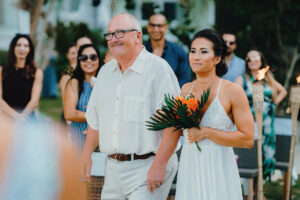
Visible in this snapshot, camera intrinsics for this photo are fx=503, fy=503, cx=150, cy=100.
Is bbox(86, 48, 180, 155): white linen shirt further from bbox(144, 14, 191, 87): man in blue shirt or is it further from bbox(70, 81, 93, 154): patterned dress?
bbox(144, 14, 191, 87): man in blue shirt

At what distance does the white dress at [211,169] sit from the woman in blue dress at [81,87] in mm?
2293

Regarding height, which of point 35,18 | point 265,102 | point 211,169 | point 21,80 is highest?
point 35,18

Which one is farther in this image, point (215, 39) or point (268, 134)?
point (268, 134)

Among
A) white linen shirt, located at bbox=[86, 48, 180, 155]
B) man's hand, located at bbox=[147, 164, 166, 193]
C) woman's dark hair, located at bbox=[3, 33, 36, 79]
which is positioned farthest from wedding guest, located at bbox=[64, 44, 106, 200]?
man's hand, located at bbox=[147, 164, 166, 193]

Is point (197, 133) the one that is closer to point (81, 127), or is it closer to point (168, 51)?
point (81, 127)

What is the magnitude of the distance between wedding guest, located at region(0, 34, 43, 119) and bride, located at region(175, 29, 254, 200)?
351 centimetres

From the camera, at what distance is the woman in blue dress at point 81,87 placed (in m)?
5.31

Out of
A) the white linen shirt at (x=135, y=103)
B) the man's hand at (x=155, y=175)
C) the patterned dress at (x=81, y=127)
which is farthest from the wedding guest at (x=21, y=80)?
the man's hand at (x=155, y=175)

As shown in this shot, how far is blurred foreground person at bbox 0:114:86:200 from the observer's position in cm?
100

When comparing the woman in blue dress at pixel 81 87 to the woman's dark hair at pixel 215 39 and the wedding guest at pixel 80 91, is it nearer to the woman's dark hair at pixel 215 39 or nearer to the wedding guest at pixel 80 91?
the wedding guest at pixel 80 91

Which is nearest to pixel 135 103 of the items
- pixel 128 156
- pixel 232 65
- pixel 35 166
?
pixel 128 156

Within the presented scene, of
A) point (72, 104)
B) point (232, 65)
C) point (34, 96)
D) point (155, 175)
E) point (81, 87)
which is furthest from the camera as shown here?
point (232, 65)

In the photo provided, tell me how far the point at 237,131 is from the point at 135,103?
725mm

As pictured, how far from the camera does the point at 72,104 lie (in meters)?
5.27
